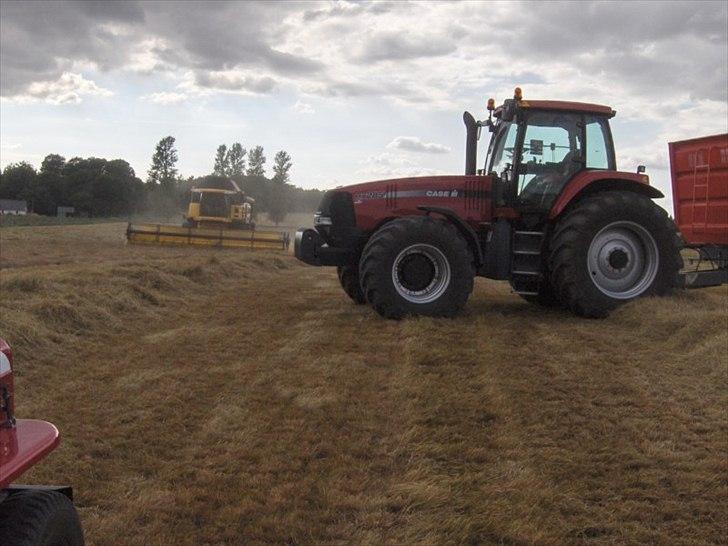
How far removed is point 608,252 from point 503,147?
192 centimetres

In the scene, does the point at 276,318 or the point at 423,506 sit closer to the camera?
the point at 423,506

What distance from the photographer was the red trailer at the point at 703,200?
10.4 meters

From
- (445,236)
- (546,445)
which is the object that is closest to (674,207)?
(445,236)

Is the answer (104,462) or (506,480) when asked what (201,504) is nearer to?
(104,462)

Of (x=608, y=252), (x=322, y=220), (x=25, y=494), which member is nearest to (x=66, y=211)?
(x=322, y=220)

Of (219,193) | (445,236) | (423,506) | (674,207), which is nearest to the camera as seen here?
(423,506)

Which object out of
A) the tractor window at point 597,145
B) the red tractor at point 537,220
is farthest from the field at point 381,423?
the tractor window at point 597,145

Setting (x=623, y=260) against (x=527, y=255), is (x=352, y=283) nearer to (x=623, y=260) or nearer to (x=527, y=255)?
(x=527, y=255)

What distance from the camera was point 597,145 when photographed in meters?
9.68

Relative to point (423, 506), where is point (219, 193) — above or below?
above

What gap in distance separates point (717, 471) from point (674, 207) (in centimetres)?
824

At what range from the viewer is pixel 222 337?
25.4ft

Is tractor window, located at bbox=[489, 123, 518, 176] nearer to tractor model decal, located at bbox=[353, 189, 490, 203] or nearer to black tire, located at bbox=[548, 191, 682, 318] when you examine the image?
tractor model decal, located at bbox=[353, 189, 490, 203]

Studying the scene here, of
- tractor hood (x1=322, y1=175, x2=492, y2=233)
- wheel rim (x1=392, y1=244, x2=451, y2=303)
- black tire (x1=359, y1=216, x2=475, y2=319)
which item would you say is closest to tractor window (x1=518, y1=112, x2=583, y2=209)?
tractor hood (x1=322, y1=175, x2=492, y2=233)
